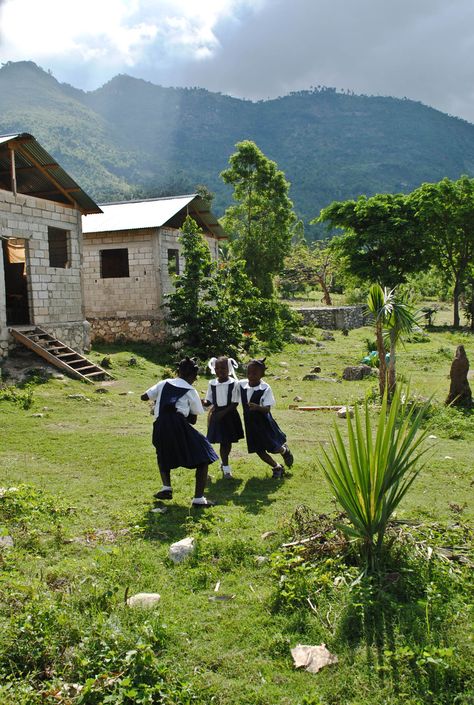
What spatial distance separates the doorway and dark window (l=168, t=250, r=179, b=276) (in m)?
4.80

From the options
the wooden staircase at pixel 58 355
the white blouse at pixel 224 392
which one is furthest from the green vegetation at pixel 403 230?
the white blouse at pixel 224 392

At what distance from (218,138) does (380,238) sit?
15495cm

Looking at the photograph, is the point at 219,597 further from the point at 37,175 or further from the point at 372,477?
the point at 37,175

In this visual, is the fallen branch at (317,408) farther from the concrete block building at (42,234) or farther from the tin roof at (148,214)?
the tin roof at (148,214)

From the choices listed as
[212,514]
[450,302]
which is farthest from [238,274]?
[450,302]

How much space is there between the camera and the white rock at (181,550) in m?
4.44

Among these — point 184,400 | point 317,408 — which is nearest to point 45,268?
point 317,408

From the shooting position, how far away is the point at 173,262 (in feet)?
66.1

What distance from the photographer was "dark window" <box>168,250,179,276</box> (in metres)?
20.0

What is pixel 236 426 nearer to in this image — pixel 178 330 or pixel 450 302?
pixel 178 330

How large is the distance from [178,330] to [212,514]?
14685 millimetres

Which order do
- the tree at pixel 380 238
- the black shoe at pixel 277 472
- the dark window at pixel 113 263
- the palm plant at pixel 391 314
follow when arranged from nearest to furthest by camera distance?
1. the black shoe at pixel 277 472
2. the palm plant at pixel 391 314
3. the dark window at pixel 113 263
4. the tree at pixel 380 238

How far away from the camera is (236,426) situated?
696 cm

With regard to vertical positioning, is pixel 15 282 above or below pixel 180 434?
above
